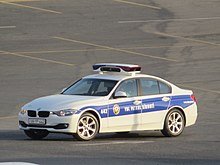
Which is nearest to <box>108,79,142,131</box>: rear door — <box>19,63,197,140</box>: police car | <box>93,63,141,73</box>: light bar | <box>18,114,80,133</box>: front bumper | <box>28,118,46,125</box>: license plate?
<box>19,63,197,140</box>: police car

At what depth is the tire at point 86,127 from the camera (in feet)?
55.9

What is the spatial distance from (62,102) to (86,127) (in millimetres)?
677

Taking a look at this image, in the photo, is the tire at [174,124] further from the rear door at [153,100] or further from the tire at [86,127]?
the tire at [86,127]

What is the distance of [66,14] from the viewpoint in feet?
128

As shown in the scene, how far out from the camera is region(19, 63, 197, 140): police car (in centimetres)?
1702

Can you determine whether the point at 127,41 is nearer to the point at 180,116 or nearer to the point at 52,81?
the point at 52,81

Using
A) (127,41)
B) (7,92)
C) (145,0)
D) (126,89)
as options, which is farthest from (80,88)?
(145,0)

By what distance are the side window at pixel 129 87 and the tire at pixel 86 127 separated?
108cm

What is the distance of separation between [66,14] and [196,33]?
597 centimetres

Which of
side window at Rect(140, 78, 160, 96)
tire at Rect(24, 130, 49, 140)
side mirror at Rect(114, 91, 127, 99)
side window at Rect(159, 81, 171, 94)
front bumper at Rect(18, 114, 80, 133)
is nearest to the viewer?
front bumper at Rect(18, 114, 80, 133)

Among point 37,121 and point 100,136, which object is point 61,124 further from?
point 100,136

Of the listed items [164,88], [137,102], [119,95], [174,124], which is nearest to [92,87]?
[119,95]

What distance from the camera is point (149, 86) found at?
1844 centimetres

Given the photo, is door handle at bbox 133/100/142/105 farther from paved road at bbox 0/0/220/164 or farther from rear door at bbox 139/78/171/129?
paved road at bbox 0/0/220/164
